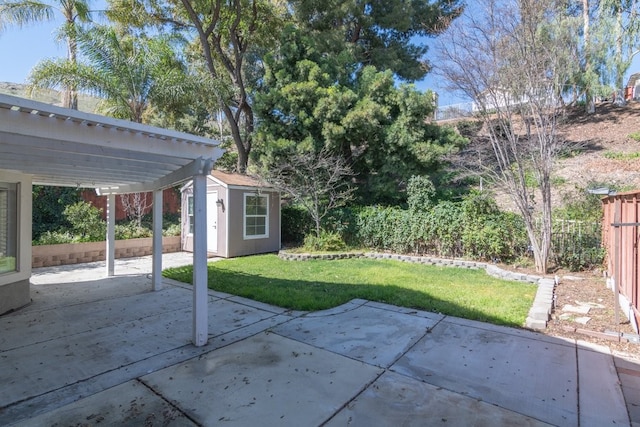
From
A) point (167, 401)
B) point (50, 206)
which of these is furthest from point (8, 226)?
point (50, 206)

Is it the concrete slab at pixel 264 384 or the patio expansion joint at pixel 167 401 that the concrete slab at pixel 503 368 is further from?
the patio expansion joint at pixel 167 401

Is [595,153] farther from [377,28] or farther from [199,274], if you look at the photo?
[199,274]

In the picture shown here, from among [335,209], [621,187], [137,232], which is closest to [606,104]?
[621,187]

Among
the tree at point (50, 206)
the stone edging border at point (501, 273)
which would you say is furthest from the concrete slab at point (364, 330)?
the tree at point (50, 206)

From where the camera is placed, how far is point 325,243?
429 inches

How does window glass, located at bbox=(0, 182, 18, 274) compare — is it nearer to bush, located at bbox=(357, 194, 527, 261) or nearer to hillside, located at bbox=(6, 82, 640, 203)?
hillside, located at bbox=(6, 82, 640, 203)

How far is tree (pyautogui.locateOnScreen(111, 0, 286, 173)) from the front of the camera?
45.0 feet

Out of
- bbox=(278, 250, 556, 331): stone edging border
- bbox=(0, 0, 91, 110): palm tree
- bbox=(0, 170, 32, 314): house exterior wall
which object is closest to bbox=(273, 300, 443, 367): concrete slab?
bbox=(278, 250, 556, 331): stone edging border

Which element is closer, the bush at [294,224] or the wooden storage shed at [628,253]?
the wooden storage shed at [628,253]

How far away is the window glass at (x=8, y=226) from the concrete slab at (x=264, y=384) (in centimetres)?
364

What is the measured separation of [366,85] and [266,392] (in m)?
11.7

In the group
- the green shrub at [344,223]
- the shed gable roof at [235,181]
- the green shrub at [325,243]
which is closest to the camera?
the shed gable roof at [235,181]

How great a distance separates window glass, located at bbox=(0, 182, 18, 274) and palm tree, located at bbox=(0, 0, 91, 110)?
7.39m

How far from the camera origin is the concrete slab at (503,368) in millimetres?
2736
